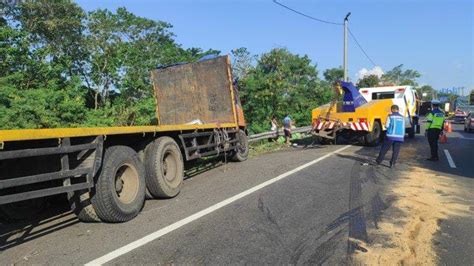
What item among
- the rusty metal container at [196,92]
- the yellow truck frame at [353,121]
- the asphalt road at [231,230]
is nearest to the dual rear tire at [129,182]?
the asphalt road at [231,230]

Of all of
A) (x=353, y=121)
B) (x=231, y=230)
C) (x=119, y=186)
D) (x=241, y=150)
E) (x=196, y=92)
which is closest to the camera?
(x=231, y=230)

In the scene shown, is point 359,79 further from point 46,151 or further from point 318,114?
point 46,151

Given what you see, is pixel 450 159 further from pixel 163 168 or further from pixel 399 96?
pixel 163 168

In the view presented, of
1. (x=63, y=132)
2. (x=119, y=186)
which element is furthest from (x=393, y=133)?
(x=63, y=132)

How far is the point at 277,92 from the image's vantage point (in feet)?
97.5

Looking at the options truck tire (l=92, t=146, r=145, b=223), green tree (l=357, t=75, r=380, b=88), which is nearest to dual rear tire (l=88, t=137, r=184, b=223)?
truck tire (l=92, t=146, r=145, b=223)

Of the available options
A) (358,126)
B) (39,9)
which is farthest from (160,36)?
(358,126)

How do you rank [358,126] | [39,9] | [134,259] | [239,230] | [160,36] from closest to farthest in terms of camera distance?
[134,259], [239,230], [358,126], [39,9], [160,36]

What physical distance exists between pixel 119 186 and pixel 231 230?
6.14 ft

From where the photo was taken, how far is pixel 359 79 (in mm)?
65375

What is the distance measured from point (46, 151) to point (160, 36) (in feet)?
111

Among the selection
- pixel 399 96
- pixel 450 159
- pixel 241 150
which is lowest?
pixel 450 159

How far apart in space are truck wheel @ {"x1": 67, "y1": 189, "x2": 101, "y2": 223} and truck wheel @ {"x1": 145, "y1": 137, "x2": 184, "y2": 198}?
157 cm

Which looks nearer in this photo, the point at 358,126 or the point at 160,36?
the point at 358,126
